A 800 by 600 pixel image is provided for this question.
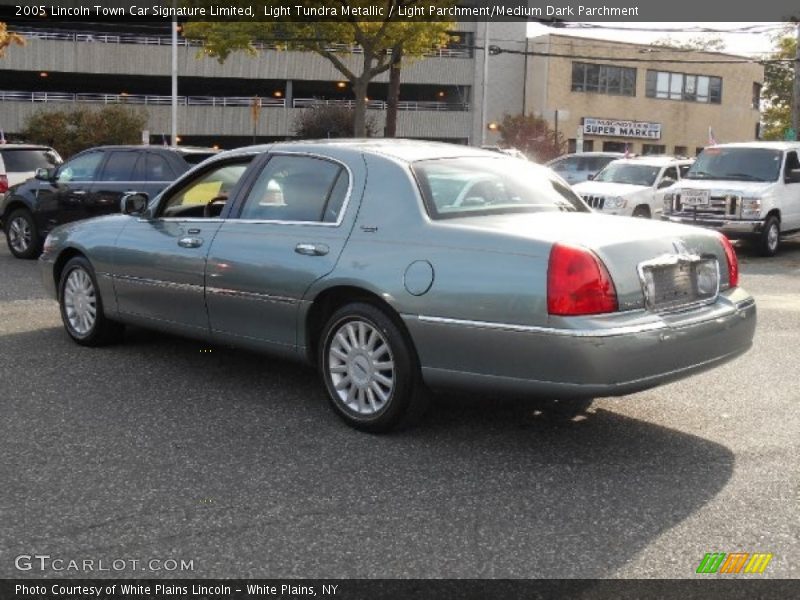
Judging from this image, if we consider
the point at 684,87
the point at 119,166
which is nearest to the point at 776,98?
the point at 684,87

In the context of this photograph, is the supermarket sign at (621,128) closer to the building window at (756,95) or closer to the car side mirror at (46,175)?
the building window at (756,95)

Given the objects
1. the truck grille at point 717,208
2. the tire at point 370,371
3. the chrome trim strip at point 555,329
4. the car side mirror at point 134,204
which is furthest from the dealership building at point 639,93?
the chrome trim strip at point 555,329

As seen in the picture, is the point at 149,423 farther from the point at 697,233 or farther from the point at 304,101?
the point at 304,101

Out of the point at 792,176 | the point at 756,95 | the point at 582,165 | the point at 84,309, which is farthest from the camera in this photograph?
the point at 756,95

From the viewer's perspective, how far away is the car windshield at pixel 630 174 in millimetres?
19641

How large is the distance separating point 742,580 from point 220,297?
3.63m

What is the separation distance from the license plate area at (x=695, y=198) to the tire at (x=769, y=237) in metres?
1.05

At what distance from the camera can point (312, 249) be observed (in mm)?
5633

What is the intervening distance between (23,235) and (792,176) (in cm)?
1283

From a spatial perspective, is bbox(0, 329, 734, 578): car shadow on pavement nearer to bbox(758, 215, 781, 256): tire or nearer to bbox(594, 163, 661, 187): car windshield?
bbox(758, 215, 781, 256): tire

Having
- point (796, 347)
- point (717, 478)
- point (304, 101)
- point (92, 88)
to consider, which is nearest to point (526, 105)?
point (304, 101)

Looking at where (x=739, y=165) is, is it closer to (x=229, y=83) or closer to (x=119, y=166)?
(x=119, y=166)

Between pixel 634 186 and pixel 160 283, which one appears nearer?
pixel 160 283

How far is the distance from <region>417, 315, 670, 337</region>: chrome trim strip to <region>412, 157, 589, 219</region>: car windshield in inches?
25.7
